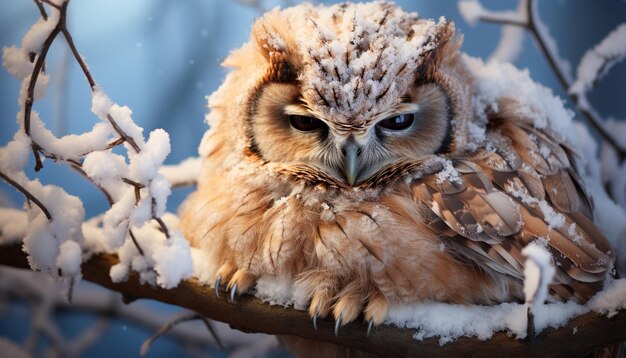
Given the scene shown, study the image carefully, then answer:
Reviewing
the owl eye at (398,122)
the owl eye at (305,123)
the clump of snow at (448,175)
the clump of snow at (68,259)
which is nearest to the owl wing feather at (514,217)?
the clump of snow at (448,175)

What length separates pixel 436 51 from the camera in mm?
1040

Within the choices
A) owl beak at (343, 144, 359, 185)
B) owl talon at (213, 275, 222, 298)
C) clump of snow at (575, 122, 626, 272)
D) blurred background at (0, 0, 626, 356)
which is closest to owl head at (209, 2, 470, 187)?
owl beak at (343, 144, 359, 185)

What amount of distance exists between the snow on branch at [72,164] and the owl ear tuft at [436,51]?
495 mm

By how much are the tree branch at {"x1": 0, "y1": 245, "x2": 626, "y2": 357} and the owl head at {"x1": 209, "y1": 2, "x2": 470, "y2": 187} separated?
0.87ft

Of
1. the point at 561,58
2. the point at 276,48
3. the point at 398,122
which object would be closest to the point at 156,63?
the point at 276,48

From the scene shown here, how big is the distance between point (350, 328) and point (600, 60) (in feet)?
2.56

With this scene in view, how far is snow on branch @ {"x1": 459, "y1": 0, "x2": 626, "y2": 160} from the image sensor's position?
1166 millimetres

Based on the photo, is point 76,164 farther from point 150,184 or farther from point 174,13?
point 174,13

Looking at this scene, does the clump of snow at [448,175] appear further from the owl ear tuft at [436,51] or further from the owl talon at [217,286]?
the owl talon at [217,286]

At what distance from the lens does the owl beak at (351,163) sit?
955mm

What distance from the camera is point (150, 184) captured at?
2.53 feet

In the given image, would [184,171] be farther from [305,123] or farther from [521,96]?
[521,96]

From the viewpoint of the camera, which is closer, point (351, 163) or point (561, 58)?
point (351, 163)

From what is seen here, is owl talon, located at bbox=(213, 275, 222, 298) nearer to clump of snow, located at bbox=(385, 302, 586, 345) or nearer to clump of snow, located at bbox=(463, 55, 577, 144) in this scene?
clump of snow, located at bbox=(385, 302, 586, 345)
